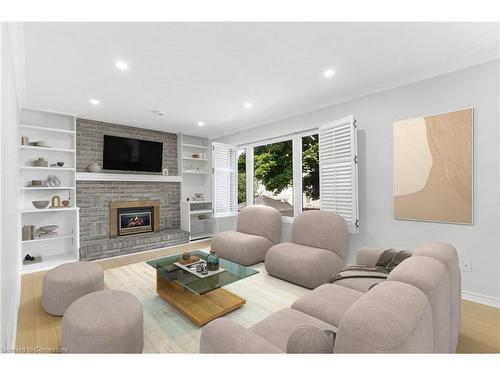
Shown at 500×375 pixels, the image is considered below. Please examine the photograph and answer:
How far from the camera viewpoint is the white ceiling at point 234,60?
1966 millimetres

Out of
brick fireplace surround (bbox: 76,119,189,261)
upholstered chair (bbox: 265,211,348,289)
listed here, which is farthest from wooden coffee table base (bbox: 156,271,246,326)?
brick fireplace surround (bbox: 76,119,189,261)

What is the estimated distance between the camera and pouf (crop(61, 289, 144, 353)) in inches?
60.7

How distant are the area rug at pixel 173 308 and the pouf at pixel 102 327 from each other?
0.87 feet

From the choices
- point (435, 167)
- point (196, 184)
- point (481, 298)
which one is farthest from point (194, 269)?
point (196, 184)

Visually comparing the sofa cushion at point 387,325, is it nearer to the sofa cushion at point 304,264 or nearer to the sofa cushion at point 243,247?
the sofa cushion at point 304,264

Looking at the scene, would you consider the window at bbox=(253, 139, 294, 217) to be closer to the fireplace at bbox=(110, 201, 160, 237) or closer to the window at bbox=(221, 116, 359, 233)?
the window at bbox=(221, 116, 359, 233)

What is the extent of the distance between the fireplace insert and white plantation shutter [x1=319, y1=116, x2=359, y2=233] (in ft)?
12.0

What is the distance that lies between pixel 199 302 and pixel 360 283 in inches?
60.0

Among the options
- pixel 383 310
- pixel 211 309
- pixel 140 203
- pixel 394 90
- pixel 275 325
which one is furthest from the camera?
pixel 140 203

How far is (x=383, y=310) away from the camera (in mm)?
828

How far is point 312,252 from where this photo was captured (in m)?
2.97
